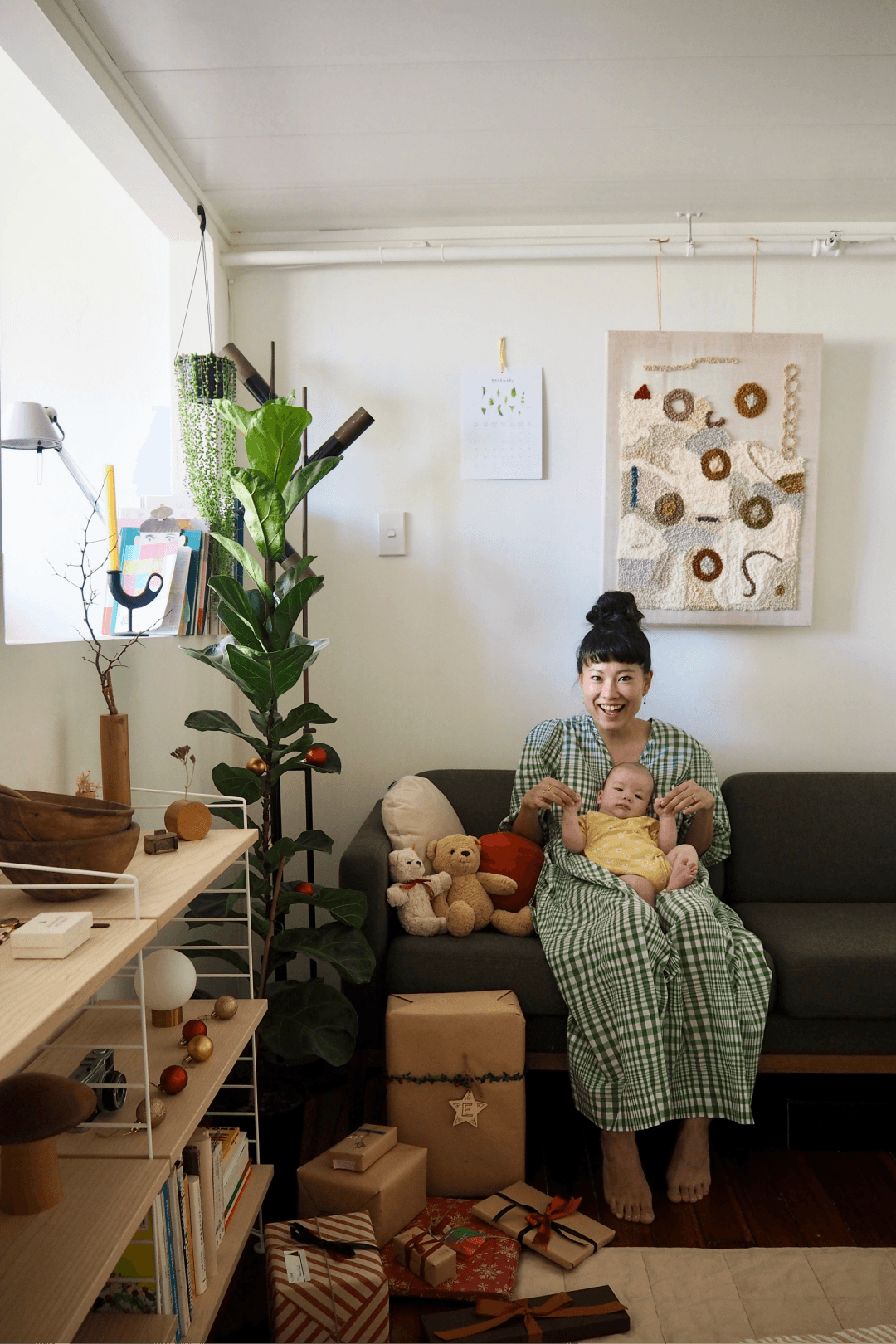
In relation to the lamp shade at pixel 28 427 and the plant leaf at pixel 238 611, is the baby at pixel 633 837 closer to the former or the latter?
the plant leaf at pixel 238 611

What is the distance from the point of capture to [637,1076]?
1.94 meters

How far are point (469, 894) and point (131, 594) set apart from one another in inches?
41.6

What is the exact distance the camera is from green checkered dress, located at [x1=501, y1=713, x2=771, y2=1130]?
1.95 metres

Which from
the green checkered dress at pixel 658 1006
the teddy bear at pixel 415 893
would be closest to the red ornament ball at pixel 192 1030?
the teddy bear at pixel 415 893

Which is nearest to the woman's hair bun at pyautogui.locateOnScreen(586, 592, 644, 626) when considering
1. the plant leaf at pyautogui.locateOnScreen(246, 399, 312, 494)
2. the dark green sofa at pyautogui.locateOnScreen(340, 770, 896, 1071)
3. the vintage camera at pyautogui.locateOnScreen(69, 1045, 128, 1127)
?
the dark green sofa at pyautogui.locateOnScreen(340, 770, 896, 1071)

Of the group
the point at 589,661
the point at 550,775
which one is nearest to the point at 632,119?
the point at 589,661

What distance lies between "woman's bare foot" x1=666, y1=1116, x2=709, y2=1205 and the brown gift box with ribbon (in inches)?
14.9

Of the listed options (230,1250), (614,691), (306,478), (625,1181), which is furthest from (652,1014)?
(306,478)

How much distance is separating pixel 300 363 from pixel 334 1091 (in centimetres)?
204

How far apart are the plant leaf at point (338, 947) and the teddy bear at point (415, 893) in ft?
0.57

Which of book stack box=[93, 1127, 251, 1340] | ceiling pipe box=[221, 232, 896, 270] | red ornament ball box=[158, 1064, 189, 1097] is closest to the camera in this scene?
book stack box=[93, 1127, 251, 1340]

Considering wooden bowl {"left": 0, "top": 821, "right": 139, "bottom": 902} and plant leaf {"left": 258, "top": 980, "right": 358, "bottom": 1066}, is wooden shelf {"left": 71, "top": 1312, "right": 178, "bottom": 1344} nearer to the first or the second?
wooden bowl {"left": 0, "top": 821, "right": 139, "bottom": 902}

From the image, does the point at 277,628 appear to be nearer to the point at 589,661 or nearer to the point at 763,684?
the point at 589,661

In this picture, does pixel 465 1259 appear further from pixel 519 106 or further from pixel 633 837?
pixel 519 106
